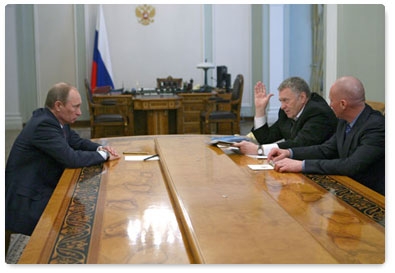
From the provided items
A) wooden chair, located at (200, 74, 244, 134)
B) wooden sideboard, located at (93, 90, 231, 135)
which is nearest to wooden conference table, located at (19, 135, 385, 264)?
wooden sideboard, located at (93, 90, 231, 135)

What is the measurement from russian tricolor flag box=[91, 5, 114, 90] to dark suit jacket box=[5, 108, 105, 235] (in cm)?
754

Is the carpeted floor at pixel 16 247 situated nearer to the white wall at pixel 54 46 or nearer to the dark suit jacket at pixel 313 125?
the dark suit jacket at pixel 313 125

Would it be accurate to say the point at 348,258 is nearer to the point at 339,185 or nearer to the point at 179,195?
the point at 179,195

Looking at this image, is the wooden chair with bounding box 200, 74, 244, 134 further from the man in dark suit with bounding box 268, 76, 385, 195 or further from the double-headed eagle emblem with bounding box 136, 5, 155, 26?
the man in dark suit with bounding box 268, 76, 385, 195

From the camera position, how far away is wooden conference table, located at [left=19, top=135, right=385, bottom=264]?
1.58 metres

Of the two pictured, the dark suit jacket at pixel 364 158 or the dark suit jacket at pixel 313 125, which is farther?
the dark suit jacket at pixel 313 125

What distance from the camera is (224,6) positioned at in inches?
455

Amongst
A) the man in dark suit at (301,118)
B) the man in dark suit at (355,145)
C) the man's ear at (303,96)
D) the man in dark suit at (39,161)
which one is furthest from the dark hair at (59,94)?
the man's ear at (303,96)

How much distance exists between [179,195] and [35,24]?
31.2 feet

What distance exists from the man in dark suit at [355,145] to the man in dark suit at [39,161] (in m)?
1.20

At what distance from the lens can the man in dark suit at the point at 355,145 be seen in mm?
2740

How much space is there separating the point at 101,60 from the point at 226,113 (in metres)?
3.13

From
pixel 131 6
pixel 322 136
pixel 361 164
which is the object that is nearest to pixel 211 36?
pixel 131 6

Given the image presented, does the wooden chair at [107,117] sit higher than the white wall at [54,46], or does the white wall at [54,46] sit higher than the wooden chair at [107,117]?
the white wall at [54,46]
